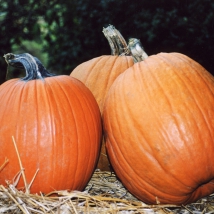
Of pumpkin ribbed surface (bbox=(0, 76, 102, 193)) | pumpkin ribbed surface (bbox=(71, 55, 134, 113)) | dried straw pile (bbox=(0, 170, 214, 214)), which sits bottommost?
dried straw pile (bbox=(0, 170, 214, 214))

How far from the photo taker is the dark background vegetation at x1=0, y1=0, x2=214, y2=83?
14.5 feet

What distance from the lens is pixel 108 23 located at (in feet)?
15.2

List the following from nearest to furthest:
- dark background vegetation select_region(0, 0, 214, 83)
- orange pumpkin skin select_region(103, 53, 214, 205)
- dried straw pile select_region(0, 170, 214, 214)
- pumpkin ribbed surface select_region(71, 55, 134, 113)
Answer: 1. dried straw pile select_region(0, 170, 214, 214)
2. orange pumpkin skin select_region(103, 53, 214, 205)
3. pumpkin ribbed surface select_region(71, 55, 134, 113)
4. dark background vegetation select_region(0, 0, 214, 83)

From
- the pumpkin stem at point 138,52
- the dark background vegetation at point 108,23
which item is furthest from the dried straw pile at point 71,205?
the dark background vegetation at point 108,23

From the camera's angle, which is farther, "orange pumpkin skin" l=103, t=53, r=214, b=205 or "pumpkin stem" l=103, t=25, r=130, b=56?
"pumpkin stem" l=103, t=25, r=130, b=56

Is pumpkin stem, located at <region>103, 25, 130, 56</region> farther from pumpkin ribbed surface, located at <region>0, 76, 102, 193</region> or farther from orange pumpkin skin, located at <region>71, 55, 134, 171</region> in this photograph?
pumpkin ribbed surface, located at <region>0, 76, 102, 193</region>

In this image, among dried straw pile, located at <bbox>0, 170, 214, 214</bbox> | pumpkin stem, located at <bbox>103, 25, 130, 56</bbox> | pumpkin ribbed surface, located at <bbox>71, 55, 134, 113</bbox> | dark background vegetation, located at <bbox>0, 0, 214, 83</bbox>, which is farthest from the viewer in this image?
Answer: dark background vegetation, located at <bbox>0, 0, 214, 83</bbox>

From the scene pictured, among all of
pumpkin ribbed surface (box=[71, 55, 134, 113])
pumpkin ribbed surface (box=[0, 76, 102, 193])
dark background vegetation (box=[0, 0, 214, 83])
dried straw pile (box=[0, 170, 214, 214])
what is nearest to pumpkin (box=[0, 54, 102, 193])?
pumpkin ribbed surface (box=[0, 76, 102, 193])

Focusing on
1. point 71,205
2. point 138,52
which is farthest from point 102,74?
point 71,205

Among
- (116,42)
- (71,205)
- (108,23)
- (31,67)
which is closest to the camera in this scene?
(71,205)

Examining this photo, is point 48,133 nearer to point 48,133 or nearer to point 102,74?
point 48,133

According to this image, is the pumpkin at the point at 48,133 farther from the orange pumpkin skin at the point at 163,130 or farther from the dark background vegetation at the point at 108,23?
the dark background vegetation at the point at 108,23

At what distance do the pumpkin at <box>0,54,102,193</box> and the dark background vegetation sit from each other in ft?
7.66

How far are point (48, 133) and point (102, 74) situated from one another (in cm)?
69
